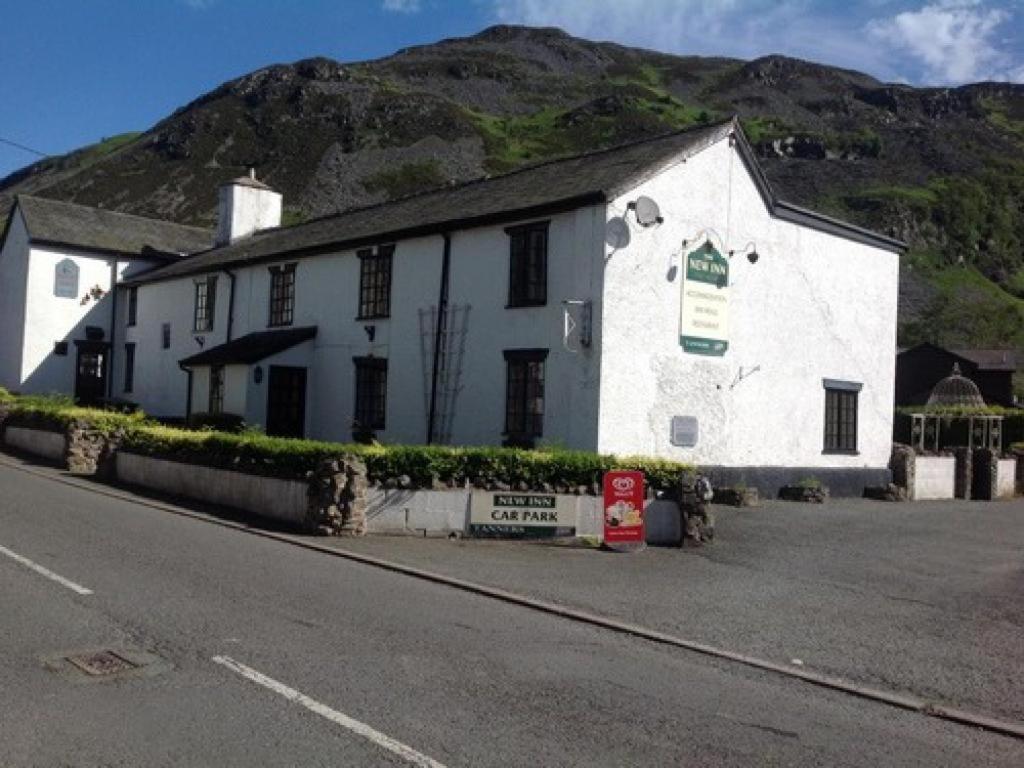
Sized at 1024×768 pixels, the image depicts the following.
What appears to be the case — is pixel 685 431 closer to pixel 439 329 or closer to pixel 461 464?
pixel 439 329

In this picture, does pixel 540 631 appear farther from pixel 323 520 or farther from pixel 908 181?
pixel 908 181

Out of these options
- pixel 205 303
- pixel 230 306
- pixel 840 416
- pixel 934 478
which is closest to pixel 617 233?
pixel 840 416

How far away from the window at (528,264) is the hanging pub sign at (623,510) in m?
6.78

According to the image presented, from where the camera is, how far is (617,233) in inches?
768

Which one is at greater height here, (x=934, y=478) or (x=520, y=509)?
(x=934, y=478)

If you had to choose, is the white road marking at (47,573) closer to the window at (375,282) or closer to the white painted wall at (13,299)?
the window at (375,282)

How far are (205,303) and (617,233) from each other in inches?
709

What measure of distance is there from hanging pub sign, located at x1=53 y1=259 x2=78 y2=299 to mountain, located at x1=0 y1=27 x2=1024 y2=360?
256ft

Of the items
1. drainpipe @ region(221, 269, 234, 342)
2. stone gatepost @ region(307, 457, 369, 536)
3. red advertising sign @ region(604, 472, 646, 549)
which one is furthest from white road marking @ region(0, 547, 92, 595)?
drainpipe @ region(221, 269, 234, 342)

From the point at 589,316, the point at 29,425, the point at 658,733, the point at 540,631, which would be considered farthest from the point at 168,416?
the point at 658,733

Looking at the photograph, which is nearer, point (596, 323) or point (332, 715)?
point (332, 715)

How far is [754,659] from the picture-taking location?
8.23 m

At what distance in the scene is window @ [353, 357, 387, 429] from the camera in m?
24.2

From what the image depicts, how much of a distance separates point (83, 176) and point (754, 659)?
536ft
